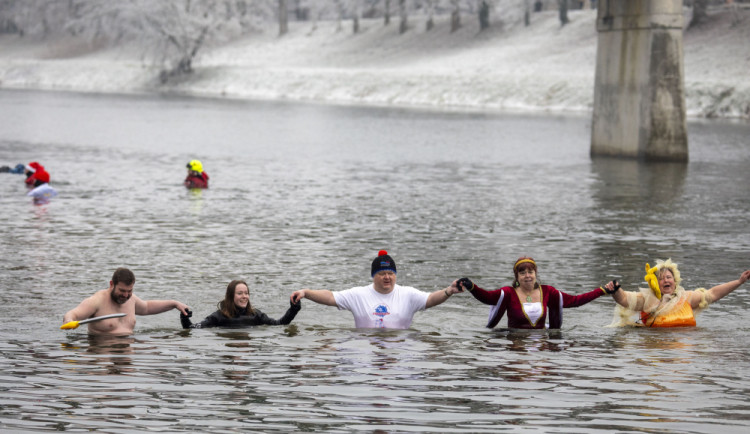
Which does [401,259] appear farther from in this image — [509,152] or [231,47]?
[231,47]

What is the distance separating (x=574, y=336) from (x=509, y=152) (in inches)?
1229

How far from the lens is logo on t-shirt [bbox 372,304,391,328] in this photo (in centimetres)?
1318

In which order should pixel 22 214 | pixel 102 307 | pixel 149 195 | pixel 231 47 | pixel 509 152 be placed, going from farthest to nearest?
pixel 231 47 < pixel 509 152 < pixel 149 195 < pixel 22 214 < pixel 102 307

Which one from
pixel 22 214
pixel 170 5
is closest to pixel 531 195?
pixel 22 214

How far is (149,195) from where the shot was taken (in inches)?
1152

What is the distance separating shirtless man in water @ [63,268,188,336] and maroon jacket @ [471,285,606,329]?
339cm

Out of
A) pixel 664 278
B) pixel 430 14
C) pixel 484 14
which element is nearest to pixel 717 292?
pixel 664 278

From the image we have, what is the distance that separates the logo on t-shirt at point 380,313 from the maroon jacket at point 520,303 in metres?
1.11

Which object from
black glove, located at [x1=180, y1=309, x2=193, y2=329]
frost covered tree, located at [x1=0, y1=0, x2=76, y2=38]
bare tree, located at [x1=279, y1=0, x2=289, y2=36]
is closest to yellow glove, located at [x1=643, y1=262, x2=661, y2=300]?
black glove, located at [x1=180, y1=309, x2=193, y2=329]

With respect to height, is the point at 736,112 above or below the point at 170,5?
below

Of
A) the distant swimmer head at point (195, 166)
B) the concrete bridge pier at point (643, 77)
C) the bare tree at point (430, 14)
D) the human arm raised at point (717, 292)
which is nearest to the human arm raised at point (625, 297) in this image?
the human arm raised at point (717, 292)

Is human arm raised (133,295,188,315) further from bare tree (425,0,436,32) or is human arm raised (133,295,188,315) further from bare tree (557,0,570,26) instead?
bare tree (425,0,436,32)

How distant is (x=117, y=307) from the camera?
→ 13.0m

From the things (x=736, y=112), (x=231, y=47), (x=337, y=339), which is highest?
(x=231, y=47)
